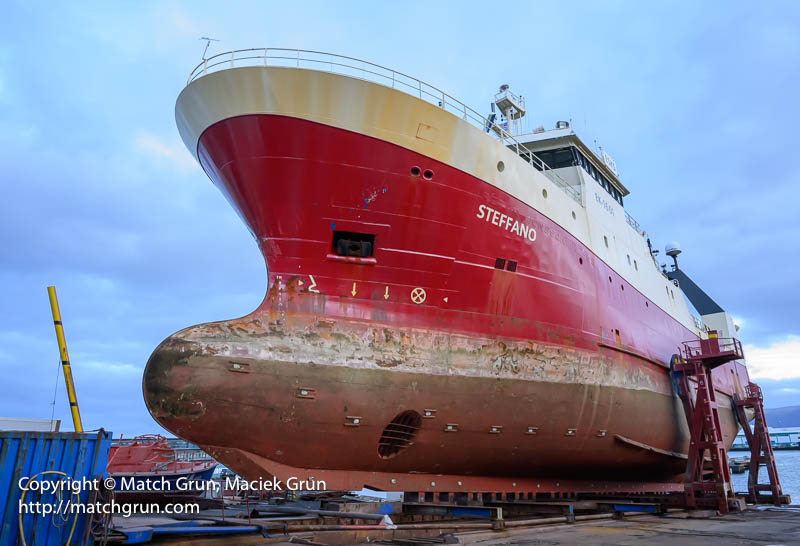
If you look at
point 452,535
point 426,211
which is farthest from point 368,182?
point 452,535

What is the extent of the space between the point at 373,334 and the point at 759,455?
16234mm

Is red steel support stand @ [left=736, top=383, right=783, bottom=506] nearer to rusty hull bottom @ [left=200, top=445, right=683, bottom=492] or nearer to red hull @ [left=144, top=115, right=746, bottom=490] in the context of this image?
rusty hull bottom @ [left=200, top=445, right=683, bottom=492]

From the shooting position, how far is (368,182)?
A: 8.77 metres

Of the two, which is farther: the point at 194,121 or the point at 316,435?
the point at 194,121

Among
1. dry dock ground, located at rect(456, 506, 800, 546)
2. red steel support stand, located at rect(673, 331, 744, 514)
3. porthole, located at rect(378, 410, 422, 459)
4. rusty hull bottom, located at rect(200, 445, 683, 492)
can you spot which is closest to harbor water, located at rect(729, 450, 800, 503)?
red steel support stand, located at rect(673, 331, 744, 514)

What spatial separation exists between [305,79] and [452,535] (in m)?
6.88

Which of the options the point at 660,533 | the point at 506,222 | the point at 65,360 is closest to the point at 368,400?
the point at 506,222

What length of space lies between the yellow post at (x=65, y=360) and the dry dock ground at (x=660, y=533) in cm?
571

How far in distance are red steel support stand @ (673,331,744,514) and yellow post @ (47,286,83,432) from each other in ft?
39.3

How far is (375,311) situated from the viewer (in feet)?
29.3

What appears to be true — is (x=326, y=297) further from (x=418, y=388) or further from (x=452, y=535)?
(x=452, y=535)

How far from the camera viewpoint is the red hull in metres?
7.96

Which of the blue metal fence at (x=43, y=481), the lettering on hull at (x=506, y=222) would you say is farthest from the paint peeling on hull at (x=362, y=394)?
the lettering on hull at (x=506, y=222)

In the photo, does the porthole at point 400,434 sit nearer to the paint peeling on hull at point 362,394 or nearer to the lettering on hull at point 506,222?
the paint peeling on hull at point 362,394
